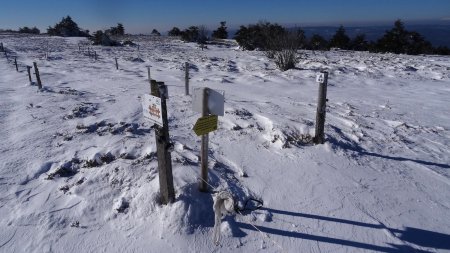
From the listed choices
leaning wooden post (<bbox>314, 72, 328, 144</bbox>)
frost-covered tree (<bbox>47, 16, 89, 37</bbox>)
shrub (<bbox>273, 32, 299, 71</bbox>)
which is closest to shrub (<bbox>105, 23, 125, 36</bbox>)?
frost-covered tree (<bbox>47, 16, 89, 37</bbox>)

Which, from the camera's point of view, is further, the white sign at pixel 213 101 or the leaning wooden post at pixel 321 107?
the leaning wooden post at pixel 321 107

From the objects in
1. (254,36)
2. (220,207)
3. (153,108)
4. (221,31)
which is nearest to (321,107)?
(220,207)

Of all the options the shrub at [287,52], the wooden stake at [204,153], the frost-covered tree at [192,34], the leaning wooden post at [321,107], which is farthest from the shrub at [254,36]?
the wooden stake at [204,153]

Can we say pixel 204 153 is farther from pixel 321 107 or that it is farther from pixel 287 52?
pixel 287 52

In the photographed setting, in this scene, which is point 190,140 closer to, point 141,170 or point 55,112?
point 141,170

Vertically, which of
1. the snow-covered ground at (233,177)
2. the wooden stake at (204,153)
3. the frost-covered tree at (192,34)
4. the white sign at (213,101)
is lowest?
the snow-covered ground at (233,177)

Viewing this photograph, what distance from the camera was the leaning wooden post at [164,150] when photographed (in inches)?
158

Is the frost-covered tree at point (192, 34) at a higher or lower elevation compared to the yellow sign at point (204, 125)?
higher

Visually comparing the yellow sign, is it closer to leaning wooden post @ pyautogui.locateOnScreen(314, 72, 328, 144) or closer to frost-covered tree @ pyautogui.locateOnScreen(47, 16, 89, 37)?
leaning wooden post @ pyautogui.locateOnScreen(314, 72, 328, 144)

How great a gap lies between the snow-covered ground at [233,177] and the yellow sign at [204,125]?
1.06m

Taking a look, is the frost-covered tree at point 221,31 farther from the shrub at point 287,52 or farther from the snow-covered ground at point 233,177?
the snow-covered ground at point 233,177

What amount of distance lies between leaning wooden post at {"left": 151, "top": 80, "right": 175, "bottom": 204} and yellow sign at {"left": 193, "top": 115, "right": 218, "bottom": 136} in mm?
383

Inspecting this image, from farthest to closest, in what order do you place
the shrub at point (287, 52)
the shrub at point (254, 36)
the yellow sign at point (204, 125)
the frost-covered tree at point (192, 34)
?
1. the frost-covered tree at point (192, 34)
2. the shrub at point (254, 36)
3. the shrub at point (287, 52)
4. the yellow sign at point (204, 125)

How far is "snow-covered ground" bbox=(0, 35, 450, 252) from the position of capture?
173 inches
